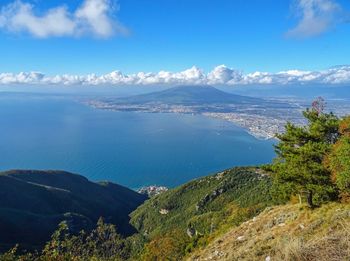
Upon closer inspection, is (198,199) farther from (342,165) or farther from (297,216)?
(342,165)

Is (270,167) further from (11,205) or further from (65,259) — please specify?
(11,205)

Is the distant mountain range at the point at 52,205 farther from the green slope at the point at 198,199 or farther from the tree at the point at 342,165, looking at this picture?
the tree at the point at 342,165

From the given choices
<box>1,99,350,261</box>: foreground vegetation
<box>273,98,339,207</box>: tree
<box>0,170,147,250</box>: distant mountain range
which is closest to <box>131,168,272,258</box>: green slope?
<box>0,170,147,250</box>: distant mountain range

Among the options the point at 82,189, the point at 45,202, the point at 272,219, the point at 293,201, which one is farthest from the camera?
the point at 82,189

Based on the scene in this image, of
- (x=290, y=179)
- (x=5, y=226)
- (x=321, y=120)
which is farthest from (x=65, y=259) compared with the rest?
(x=5, y=226)

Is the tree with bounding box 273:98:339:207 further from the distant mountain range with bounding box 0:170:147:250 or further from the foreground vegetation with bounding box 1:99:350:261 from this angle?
the distant mountain range with bounding box 0:170:147:250

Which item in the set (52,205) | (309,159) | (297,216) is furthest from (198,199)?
(297,216)
